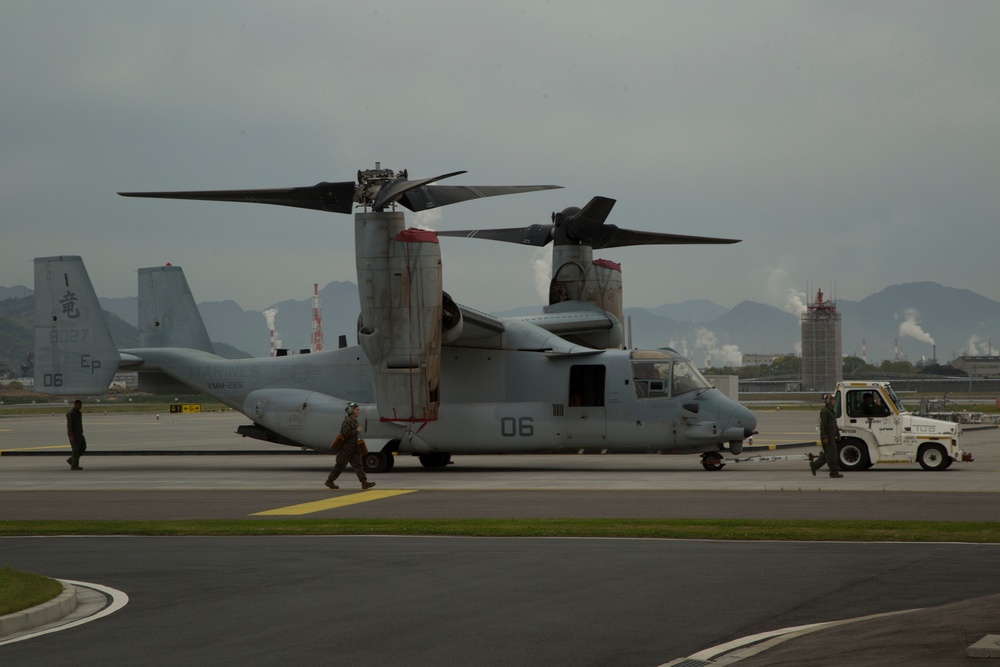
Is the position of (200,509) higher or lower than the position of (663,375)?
lower

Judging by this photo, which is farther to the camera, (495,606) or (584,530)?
(584,530)

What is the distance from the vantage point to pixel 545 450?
2731 centimetres

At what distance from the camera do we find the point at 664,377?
87.3 feet

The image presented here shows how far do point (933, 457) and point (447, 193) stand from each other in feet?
42.3

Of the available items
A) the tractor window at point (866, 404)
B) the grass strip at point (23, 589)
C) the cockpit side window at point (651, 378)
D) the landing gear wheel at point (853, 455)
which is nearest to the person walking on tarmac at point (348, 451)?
the cockpit side window at point (651, 378)

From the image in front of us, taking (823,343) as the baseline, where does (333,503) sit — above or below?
below

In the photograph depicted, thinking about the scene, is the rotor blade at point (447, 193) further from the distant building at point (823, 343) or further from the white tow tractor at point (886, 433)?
the distant building at point (823, 343)

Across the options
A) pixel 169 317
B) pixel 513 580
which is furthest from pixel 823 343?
pixel 513 580

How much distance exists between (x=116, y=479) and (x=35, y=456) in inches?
493

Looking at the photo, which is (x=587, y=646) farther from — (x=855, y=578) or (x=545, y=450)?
(x=545, y=450)

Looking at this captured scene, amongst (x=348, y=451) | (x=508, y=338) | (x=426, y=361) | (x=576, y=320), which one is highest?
(x=576, y=320)

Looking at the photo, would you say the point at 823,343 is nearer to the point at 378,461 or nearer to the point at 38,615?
the point at 378,461

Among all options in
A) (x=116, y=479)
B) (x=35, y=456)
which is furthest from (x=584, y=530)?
(x=35, y=456)

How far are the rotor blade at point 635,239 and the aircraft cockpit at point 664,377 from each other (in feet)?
19.9
